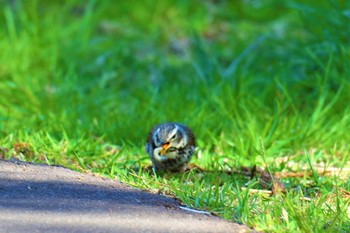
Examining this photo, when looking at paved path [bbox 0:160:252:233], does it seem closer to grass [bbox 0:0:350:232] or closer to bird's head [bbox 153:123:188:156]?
grass [bbox 0:0:350:232]

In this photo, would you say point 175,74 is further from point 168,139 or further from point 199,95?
point 168,139

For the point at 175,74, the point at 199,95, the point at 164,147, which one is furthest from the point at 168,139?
the point at 175,74

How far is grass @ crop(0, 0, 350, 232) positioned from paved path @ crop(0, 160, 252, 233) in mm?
197

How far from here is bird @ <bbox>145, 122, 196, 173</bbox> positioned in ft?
19.8

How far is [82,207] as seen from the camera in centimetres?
468

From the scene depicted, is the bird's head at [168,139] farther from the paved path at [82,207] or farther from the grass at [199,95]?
the paved path at [82,207]

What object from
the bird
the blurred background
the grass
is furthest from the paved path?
the blurred background

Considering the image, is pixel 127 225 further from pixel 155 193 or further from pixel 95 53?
pixel 95 53

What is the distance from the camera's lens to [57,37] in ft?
33.1

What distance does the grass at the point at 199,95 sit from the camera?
5.44m

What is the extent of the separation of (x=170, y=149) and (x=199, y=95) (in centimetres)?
227

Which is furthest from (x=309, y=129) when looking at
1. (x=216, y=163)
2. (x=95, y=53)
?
(x=95, y=53)

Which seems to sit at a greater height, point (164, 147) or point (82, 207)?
point (82, 207)

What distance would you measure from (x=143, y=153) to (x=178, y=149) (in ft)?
2.36
